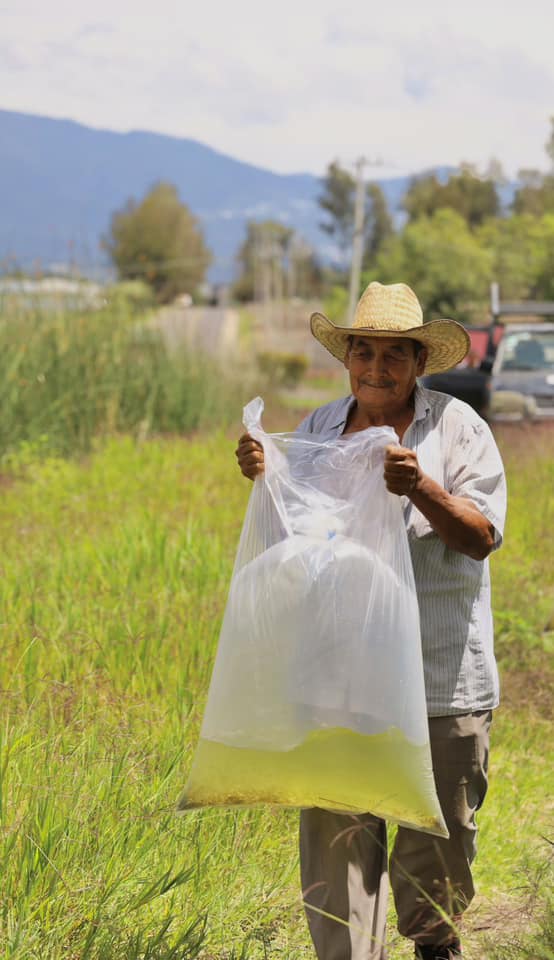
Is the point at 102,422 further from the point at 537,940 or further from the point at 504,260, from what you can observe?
the point at 504,260

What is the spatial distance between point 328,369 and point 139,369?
38.8m

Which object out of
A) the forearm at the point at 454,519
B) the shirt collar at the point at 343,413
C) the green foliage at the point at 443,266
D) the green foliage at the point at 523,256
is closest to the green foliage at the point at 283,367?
the green foliage at the point at 443,266

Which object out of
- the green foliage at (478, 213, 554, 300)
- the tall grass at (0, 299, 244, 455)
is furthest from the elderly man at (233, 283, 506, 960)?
the green foliage at (478, 213, 554, 300)

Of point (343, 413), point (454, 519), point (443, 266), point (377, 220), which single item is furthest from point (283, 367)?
point (377, 220)

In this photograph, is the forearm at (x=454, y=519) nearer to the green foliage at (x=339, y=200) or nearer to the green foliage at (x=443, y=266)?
the green foliage at (x=443, y=266)

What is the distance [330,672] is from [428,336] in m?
0.82

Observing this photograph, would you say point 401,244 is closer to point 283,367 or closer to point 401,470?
point 283,367

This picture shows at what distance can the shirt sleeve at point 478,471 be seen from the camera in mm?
2883

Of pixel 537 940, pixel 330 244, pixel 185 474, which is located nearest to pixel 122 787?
pixel 537 940

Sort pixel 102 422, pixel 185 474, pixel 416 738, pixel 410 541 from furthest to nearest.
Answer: pixel 102 422 < pixel 185 474 < pixel 410 541 < pixel 416 738

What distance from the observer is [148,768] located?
353 centimetres

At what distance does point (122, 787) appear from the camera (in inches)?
125

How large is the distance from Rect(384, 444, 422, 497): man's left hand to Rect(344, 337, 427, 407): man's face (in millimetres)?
327

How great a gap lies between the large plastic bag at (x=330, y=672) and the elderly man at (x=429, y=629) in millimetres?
114
